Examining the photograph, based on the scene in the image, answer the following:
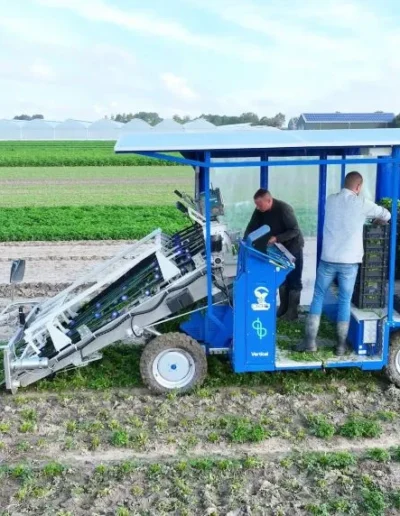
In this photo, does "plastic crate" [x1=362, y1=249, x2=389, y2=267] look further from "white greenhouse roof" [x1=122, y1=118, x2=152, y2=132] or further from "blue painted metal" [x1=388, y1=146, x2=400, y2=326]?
"white greenhouse roof" [x1=122, y1=118, x2=152, y2=132]

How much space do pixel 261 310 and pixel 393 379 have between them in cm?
149

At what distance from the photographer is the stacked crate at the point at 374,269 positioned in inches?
238

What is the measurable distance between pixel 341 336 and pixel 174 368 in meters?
1.58

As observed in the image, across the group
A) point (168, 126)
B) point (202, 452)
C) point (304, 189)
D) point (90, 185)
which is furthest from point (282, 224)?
point (168, 126)

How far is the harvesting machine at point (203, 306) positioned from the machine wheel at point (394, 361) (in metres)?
0.01

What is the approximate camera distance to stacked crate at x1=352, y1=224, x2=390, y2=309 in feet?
19.9

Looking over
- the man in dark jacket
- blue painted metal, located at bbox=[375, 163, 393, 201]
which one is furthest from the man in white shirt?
blue painted metal, located at bbox=[375, 163, 393, 201]

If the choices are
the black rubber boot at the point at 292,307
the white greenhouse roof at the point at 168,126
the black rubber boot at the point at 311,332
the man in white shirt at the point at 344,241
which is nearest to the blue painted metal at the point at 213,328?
the black rubber boot at the point at 311,332

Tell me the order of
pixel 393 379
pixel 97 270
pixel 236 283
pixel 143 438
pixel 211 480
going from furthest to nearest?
1. pixel 97 270
2. pixel 393 379
3. pixel 236 283
4. pixel 143 438
5. pixel 211 480

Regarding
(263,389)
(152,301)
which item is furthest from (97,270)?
(263,389)

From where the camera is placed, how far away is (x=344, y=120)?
2384 centimetres

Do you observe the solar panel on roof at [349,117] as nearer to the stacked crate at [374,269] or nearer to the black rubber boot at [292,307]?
the black rubber boot at [292,307]

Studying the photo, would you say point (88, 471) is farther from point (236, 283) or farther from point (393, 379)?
point (393, 379)

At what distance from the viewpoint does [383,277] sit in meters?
6.16
